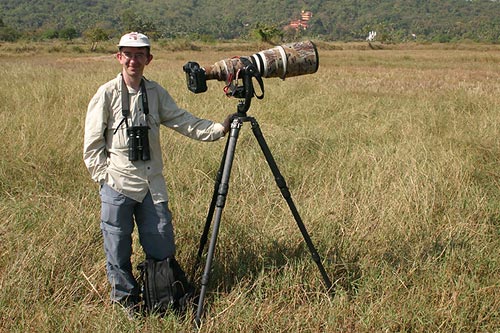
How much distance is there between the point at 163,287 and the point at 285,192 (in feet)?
2.67

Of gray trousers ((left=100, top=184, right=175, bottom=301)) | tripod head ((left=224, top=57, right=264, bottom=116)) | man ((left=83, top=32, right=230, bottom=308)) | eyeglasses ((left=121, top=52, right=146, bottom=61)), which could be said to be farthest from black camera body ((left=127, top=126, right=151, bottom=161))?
tripod head ((left=224, top=57, right=264, bottom=116))

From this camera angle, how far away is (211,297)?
9.01 ft

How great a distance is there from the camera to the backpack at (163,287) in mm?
2535

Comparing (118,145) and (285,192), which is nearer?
(118,145)

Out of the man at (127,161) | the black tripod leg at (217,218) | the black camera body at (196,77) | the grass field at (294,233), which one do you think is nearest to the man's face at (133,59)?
the man at (127,161)

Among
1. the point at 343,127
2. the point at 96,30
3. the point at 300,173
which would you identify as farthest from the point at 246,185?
the point at 96,30

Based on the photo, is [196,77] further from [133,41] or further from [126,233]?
[126,233]

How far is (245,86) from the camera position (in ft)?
7.96

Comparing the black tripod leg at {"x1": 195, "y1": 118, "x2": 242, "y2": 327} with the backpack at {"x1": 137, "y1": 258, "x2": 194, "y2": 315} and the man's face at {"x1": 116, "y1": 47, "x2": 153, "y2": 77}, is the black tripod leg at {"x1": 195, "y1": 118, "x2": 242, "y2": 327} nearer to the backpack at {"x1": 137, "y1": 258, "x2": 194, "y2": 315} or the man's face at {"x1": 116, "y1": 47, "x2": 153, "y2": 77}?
the backpack at {"x1": 137, "y1": 258, "x2": 194, "y2": 315}

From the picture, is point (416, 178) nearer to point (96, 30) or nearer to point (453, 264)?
point (453, 264)

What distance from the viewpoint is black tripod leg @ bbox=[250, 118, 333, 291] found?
99.2 inches

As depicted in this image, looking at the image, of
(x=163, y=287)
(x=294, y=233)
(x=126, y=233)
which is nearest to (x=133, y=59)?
(x=126, y=233)

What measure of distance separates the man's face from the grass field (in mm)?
1164

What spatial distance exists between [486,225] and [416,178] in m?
0.72
